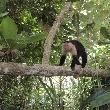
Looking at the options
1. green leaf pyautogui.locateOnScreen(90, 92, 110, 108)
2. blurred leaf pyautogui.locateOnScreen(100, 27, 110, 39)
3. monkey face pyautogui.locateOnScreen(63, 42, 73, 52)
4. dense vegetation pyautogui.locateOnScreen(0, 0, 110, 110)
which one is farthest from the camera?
monkey face pyautogui.locateOnScreen(63, 42, 73, 52)

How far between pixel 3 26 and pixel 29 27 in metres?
2.32

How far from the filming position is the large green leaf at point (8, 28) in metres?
2.37

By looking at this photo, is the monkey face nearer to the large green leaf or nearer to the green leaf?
the green leaf

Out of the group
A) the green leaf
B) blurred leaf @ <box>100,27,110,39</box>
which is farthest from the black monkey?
the green leaf

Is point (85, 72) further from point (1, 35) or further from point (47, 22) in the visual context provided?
point (47, 22)

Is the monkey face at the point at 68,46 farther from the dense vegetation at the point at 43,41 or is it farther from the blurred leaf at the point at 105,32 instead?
the blurred leaf at the point at 105,32

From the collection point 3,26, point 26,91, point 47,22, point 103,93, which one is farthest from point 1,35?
point 47,22

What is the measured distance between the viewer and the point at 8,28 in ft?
7.90

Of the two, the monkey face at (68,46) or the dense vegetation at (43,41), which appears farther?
the monkey face at (68,46)

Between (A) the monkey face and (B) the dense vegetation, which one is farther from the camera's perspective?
(A) the monkey face

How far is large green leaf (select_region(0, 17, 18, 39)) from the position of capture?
7.78 ft

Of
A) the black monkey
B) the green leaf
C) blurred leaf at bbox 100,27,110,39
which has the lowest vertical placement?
the green leaf

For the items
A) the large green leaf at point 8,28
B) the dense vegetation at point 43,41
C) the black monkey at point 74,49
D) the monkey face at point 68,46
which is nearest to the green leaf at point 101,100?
the dense vegetation at point 43,41

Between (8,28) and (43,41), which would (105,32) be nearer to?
(43,41)
